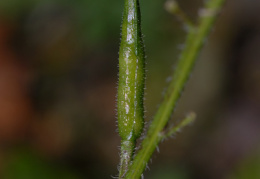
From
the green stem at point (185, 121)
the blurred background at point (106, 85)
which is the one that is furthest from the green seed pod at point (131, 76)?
the blurred background at point (106, 85)

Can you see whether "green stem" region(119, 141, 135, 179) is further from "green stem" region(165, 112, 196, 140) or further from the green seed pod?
"green stem" region(165, 112, 196, 140)

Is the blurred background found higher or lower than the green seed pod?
lower

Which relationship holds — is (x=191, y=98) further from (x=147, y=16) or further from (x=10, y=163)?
(x=10, y=163)

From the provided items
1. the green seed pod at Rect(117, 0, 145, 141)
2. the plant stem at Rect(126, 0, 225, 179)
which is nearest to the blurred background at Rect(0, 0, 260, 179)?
the plant stem at Rect(126, 0, 225, 179)

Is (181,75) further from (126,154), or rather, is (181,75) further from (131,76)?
(126,154)

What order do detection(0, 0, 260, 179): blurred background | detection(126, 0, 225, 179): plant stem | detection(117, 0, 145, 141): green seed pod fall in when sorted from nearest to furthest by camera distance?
detection(117, 0, 145, 141): green seed pod < detection(126, 0, 225, 179): plant stem < detection(0, 0, 260, 179): blurred background

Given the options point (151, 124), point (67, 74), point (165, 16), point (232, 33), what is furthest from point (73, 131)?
point (151, 124)

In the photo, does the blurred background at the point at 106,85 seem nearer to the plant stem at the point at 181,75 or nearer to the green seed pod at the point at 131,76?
the plant stem at the point at 181,75
